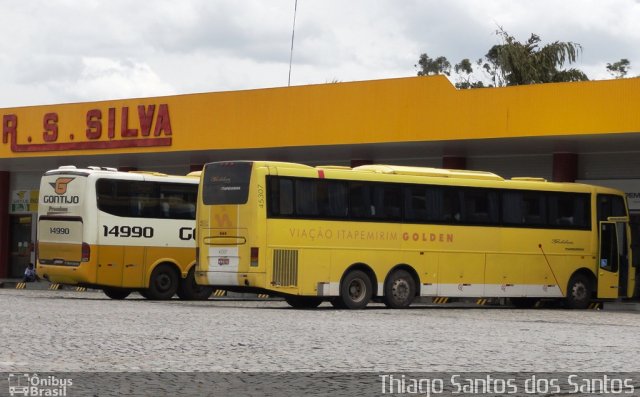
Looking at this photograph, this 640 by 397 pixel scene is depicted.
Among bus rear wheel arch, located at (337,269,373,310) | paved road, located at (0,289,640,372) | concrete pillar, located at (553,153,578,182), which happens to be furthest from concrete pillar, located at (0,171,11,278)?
paved road, located at (0,289,640,372)

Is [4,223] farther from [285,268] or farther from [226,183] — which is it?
[285,268]

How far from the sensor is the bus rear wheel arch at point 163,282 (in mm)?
29219

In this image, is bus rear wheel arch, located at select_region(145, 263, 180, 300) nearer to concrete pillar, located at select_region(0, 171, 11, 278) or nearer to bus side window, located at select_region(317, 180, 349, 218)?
bus side window, located at select_region(317, 180, 349, 218)

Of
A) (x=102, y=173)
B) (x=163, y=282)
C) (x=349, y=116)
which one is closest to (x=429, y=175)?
(x=163, y=282)

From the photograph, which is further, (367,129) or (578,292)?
(367,129)

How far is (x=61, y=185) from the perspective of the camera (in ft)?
93.9

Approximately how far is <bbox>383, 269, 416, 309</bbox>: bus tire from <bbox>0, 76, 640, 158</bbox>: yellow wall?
21.0 ft

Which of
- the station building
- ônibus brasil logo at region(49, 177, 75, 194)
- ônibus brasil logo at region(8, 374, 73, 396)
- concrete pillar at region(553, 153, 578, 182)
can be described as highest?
the station building

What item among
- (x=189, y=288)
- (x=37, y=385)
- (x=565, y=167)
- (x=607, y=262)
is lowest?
(x=37, y=385)

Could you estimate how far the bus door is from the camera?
96.2 ft

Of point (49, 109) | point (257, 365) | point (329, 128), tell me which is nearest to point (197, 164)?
point (49, 109)

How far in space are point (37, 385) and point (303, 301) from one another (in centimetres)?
1651

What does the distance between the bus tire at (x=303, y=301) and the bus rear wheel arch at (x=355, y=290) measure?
806 mm

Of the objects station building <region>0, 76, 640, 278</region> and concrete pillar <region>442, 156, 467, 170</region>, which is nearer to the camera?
station building <region>0, 76, 640, 278</region>
